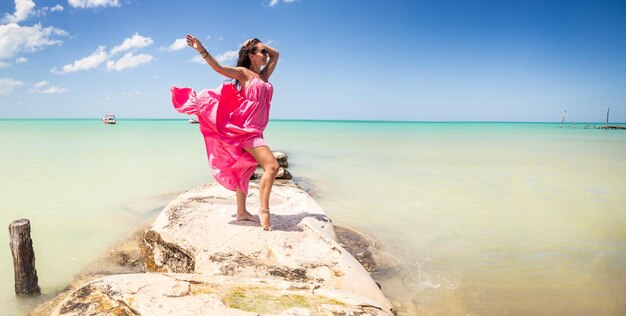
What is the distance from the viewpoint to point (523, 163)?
17812 mm

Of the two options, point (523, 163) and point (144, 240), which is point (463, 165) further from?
point (144, 240)

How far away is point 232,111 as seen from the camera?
12.4 ft

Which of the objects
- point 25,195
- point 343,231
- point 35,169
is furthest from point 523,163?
point 35,169

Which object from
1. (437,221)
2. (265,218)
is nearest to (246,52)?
(265,218)

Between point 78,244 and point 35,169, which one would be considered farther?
point 35,169

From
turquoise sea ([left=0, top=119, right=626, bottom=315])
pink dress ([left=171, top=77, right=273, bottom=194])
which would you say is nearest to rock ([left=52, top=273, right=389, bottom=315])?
pink dress ([left=171, top=77, right=273, bottom=194])

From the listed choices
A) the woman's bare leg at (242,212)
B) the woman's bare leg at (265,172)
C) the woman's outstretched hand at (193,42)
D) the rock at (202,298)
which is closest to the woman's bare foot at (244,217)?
the woman's bare leg at (242,212)

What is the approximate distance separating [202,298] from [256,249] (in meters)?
1.21

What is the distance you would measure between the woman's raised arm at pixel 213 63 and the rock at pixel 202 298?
6.08 feet

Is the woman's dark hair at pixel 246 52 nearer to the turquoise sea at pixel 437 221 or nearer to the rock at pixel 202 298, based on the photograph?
the rock at pixel 202 298

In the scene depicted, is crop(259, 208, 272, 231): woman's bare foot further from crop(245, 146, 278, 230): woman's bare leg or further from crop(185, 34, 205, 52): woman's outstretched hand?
crop(185, 34, 205, 52): woman's outstretched hand

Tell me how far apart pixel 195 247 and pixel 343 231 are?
13.2ft

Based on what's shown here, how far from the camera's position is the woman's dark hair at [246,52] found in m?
3.75

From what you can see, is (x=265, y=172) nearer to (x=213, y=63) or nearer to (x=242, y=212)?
(x=242, y=212)
